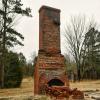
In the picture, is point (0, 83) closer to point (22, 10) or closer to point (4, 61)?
point (4, 61)

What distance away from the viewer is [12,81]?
29469mm

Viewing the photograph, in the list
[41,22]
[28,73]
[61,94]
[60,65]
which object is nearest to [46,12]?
[41,22]

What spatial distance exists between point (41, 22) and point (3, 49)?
12.4 meters

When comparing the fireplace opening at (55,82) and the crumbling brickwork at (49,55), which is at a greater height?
the crumbling brickwork at (49,55)

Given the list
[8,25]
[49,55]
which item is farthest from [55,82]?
[8,25]

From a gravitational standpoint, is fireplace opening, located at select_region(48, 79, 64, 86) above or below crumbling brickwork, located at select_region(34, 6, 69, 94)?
below

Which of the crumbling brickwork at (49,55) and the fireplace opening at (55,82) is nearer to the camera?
the crumbling brickwork at (49,55)

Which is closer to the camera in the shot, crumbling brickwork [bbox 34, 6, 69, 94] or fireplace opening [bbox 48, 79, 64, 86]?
crumbling brickwork [bbox 34, 6, 69, 94]

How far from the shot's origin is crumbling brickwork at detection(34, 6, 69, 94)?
1492 cm

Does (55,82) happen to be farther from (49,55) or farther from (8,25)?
(8,25)

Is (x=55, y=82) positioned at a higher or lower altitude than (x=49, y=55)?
lower

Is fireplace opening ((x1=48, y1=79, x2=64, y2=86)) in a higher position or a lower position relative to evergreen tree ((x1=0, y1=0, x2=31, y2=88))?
Answer: lower

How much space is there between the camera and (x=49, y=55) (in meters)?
15.2

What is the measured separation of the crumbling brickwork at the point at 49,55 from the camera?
14.9m
